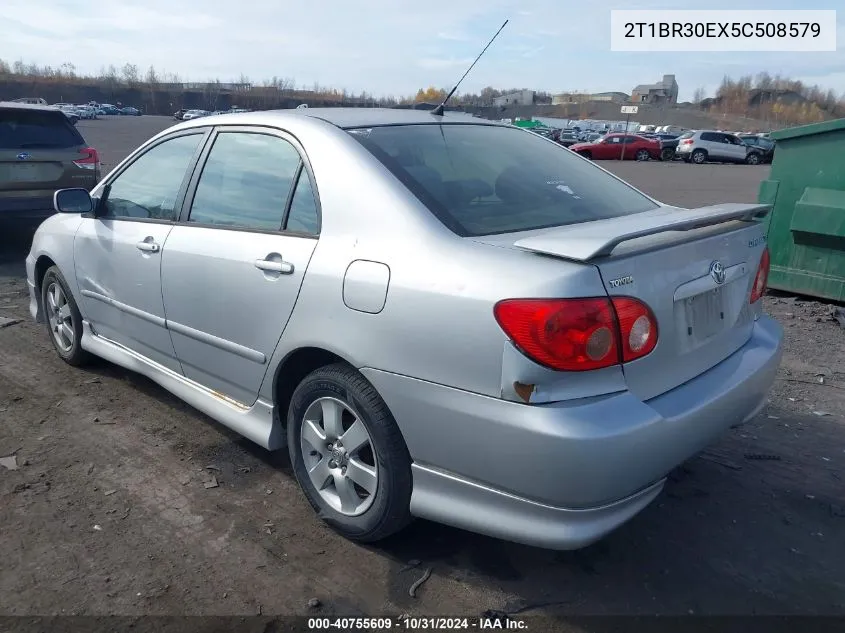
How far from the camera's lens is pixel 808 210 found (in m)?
5.97

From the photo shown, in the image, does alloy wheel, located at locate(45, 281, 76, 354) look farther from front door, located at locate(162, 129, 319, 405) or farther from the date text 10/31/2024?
the date text 10/31/2024

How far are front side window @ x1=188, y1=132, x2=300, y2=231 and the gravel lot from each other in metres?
1.22

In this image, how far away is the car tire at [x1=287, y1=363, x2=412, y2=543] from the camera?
2506 mm

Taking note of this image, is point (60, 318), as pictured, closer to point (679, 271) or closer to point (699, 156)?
point (679, 271)

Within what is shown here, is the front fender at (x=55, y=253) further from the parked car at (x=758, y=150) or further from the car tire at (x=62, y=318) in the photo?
the parked car at (x=758, y=150)

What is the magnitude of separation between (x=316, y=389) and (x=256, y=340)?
1.36ft

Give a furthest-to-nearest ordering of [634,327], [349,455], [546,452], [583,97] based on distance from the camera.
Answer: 1. [583,97]
2. [349,455]
3. [634,327]
4. [546,452]

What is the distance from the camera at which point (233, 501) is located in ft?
10.2

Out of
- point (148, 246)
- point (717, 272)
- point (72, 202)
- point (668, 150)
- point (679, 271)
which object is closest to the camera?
point (679, 271)

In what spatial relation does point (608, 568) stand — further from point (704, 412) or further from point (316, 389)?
point (316, 389)

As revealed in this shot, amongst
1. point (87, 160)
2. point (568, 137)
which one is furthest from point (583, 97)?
point (87, 160)

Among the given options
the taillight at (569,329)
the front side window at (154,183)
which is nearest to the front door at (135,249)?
the front side window at (154,183)

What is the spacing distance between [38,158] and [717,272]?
25.3 feet

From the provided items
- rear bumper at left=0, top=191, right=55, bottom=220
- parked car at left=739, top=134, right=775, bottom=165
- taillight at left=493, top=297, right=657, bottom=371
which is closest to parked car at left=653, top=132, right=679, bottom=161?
parked car at left=739, top=134, right=775, bottom=165
